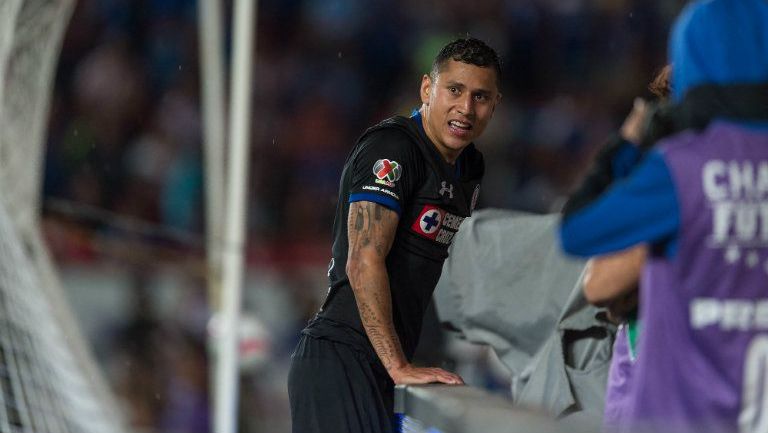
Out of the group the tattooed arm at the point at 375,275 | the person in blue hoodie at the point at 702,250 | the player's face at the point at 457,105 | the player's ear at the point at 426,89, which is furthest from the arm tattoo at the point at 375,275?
the person in blue hoodie at the point at 702,250

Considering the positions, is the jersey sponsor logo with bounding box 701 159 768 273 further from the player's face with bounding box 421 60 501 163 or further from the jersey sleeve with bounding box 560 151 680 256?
the player's face with bounding box 421 60 501 163

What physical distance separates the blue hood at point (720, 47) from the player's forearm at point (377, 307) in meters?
1.06

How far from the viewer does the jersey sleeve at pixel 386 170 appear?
290 cm

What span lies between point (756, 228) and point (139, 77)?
26.4 feet

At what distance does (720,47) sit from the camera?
1946mm

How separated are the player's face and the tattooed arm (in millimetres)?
288

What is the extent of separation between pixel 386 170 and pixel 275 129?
6.80 meters

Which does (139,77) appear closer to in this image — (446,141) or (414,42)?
(414,42)

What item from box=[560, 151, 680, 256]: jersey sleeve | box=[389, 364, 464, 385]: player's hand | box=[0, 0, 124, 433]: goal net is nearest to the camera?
box=[560, 151, 680, 256]: jersey sleeve

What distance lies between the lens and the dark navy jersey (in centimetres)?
295

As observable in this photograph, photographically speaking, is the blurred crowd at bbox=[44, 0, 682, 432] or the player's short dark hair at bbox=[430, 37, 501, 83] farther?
the blurred crowd at bbox=[44, 0, 682, 432]

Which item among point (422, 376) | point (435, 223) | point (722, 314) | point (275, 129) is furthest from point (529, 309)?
point (275, 129)

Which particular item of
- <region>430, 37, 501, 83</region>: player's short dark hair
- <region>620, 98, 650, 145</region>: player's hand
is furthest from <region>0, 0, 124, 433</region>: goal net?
<region>620, 98, 650, 145</region>: player's hand

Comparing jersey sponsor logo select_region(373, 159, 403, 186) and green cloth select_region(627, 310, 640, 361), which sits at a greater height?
jersey sponsor logo select_region(373, 159, 403, 186)
